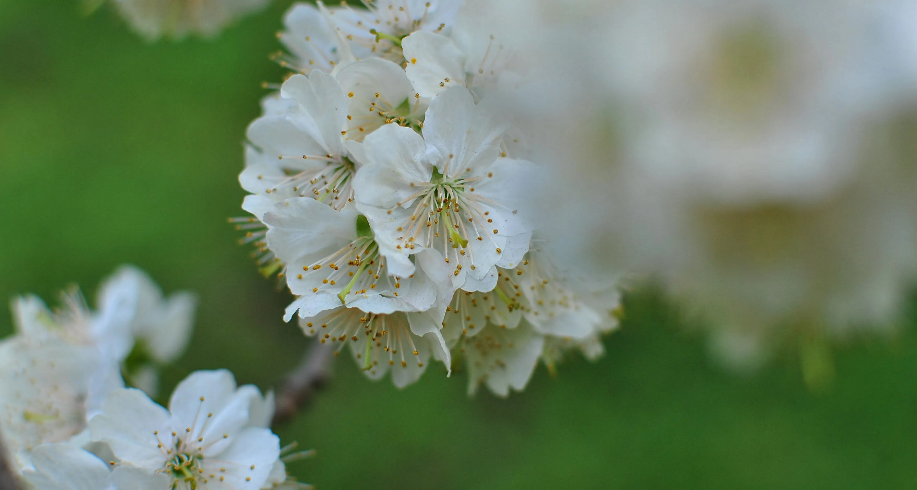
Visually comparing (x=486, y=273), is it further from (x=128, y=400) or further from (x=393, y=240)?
(x=128, y=400)

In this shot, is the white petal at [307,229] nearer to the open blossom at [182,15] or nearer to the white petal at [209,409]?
the white petal at [209,409]

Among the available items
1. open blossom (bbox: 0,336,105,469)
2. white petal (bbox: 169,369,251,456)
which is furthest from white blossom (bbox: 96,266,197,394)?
white petal (bbox: 169,369,251,456)

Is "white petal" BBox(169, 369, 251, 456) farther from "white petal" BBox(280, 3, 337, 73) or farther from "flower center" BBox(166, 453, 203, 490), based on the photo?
"white petal" BBox(280, 3, 337, 73)

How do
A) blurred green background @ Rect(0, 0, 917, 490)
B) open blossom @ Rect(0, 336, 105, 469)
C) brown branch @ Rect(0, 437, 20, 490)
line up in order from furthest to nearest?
1. blurred green background @ Rect(0, 0, 917, 490)
2. open blossom @ Rect(0, 336, 105, 469)
3. brown branch @ Rect(0, 437, 20, 490)

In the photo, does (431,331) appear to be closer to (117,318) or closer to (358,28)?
(358,28)

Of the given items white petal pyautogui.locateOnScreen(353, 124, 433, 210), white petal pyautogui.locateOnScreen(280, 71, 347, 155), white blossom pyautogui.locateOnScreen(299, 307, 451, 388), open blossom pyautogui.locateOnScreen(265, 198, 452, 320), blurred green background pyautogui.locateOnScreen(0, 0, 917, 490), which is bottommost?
blurred green background pyautogui.locateOnScreen(0, 0, 917, 490)

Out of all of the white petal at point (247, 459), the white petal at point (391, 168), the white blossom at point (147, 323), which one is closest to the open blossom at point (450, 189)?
the white petal at point (391, 168)
